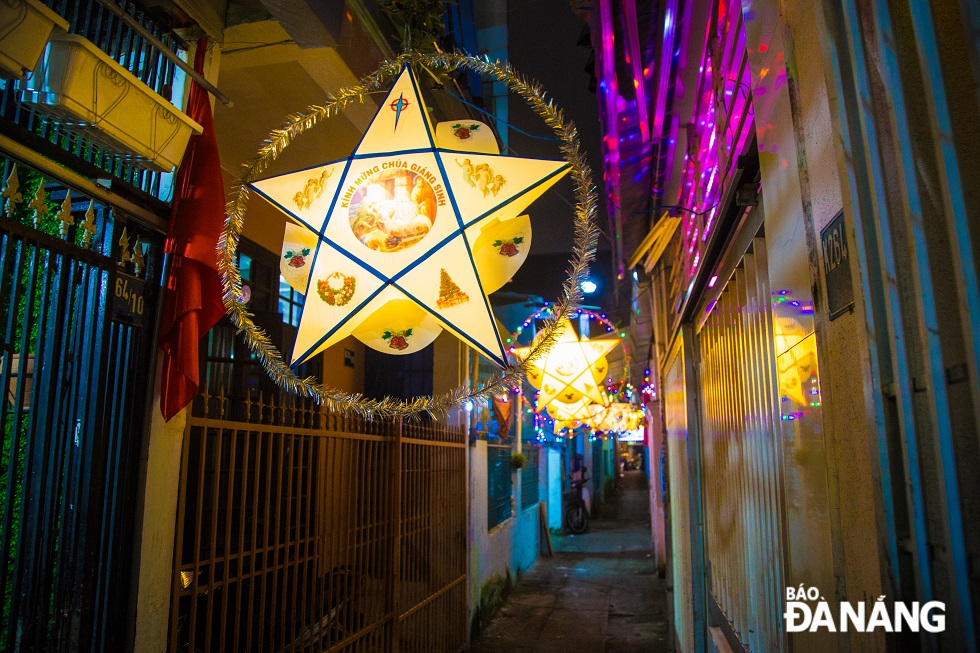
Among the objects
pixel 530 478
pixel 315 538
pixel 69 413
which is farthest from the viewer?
pixel 530 478

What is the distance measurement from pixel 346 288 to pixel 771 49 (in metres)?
2.25

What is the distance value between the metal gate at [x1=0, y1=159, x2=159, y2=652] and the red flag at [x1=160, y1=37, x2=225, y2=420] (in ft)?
0.44

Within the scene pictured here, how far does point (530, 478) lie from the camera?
1580cm

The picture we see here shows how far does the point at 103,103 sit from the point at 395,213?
55.8 inches

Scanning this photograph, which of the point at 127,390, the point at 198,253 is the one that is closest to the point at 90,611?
the point at 127,390

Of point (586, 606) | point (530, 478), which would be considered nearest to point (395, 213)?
point (586, 606)

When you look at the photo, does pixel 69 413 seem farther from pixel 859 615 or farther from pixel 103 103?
pixel 859 615

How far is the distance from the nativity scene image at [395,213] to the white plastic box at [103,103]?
105 cm

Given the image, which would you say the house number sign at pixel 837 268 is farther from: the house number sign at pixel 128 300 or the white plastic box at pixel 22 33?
the house number sign at pixel 128 300

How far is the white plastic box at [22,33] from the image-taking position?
2438 millimetres

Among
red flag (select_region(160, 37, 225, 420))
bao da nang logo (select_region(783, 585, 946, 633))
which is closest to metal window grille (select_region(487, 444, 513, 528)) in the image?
red flag (select_region(160, 37, 225, 420))

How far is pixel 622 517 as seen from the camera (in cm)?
2631

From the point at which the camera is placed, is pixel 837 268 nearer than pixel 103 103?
Yes

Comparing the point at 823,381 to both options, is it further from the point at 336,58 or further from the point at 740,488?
the point at 336,58
